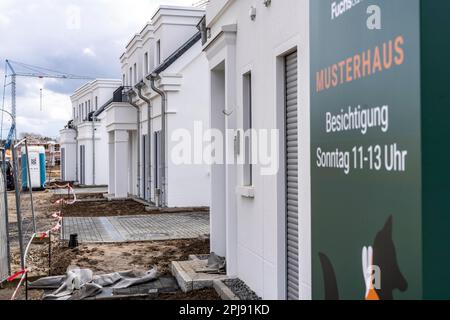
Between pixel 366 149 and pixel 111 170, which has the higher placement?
pixel 366 149

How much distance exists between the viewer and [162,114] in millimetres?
21812

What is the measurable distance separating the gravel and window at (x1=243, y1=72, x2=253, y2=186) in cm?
146

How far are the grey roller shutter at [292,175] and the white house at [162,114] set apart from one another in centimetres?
1521

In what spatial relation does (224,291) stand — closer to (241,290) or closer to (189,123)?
(241,290)

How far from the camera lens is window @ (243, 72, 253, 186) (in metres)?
8.23

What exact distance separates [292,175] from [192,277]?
319cm

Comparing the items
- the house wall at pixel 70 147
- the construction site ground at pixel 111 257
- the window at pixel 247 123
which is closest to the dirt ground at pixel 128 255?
the construction site ground at pixel 111 257

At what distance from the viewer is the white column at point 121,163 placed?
2869 centimetres

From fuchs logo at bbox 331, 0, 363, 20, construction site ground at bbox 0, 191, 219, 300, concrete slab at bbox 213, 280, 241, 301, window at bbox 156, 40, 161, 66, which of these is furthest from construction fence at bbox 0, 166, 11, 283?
window at bbox 156, 40, 161, 66

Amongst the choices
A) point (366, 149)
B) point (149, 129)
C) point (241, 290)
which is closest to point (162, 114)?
point (149, 129)

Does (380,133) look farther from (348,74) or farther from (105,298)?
(105,298)

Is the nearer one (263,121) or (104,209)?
(263,121)

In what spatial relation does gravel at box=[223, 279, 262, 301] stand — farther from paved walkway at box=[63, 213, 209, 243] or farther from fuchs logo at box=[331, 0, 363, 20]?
paved walkway at box=[63, 213, 209, 243]

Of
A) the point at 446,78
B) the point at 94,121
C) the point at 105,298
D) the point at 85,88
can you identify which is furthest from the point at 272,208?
the point at 85,88
